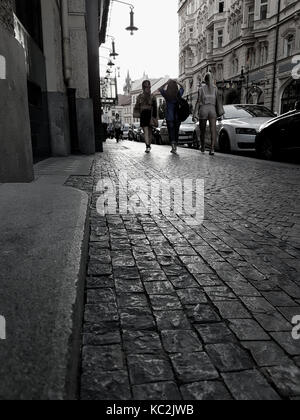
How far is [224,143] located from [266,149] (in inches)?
88.5

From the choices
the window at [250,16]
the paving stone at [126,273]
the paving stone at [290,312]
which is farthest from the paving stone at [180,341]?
the window at [250,16]

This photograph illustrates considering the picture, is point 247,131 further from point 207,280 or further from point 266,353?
point 266,353

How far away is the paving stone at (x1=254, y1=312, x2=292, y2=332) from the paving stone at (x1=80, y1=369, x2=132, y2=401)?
2.26 feet

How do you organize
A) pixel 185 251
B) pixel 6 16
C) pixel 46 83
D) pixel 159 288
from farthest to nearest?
pixel 46 83
pixel 6 16
pixel 185 251
pixel 159 288

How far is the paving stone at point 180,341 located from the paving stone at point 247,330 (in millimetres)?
187

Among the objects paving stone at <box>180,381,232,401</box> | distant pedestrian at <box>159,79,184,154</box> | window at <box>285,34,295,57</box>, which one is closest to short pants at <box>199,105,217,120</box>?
distant pedestrian at <box>159,79,184,154</box>

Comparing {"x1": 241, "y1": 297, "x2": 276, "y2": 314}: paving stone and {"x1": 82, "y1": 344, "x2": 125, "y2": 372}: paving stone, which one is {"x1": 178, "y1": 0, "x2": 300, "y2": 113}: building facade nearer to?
{"x1": 241, "y1": 297, "x2": 276, "y2": 314}: paving stone

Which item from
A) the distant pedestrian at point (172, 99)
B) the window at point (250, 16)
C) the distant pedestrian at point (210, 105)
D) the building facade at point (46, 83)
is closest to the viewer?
the building facade at point (46, 83)

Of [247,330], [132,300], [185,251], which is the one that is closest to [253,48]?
[185,251]

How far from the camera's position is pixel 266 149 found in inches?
350

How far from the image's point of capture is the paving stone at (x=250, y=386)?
1213 millimetres

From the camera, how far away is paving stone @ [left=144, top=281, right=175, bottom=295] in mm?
1946

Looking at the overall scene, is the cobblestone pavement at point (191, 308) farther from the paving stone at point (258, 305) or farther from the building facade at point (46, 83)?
the building facade at point (46, 83)
